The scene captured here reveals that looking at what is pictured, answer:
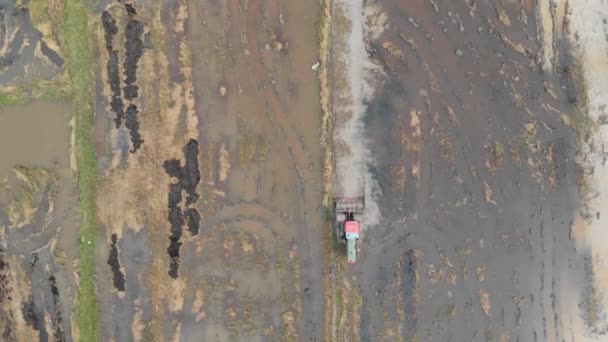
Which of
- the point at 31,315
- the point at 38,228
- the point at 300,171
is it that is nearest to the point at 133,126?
the point at 38,228

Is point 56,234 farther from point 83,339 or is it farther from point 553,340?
point 553,340

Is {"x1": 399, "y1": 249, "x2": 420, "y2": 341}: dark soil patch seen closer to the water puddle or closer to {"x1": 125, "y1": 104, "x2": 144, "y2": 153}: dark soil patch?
{"x1": 125, "y1": 104, "x2": 144, "y2": 153}: dark soil patch

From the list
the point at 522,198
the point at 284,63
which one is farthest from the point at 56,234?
the point at 522,198

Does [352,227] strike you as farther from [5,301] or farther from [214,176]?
[5,301]

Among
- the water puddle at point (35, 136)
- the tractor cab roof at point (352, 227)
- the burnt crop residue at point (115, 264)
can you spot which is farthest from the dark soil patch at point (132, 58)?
the tractor cab roof at point (352, 227)

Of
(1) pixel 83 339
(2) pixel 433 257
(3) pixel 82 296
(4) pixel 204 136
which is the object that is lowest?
(1) pixel 83 339

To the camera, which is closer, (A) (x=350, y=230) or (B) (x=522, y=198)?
(A) (x=350, y=230)

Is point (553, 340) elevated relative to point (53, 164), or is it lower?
lower
